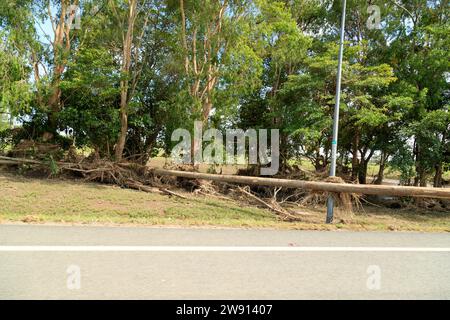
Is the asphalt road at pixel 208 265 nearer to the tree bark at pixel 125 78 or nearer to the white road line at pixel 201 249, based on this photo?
the white road line at pixel 201 249

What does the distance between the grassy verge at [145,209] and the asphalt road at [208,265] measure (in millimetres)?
1892

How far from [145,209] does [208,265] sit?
7.23 metres

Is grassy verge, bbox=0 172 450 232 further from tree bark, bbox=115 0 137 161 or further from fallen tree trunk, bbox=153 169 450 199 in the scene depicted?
tree bark, bbox=115 0 137 161

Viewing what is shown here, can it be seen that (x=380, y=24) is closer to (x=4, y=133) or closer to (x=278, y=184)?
(x=278, y=184)

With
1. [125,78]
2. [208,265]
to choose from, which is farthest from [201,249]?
[125,78]

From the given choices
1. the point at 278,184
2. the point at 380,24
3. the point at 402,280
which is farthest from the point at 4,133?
the point at 380,24

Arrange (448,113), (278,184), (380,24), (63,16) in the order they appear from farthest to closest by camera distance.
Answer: (380,24) → (63,16) → (448,113) → (278,184)

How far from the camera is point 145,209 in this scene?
1133 centimetres

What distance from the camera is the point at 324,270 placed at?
4551mm

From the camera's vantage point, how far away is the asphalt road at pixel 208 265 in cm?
369

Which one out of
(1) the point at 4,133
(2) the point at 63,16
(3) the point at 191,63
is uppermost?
(2) the point at 63,16
